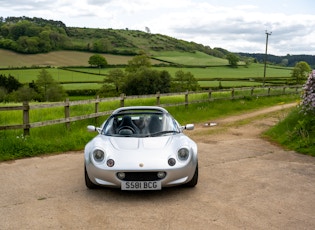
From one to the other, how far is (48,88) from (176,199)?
6578 cm

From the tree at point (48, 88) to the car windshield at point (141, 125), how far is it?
206ft

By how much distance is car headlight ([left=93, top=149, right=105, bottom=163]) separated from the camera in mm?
5824

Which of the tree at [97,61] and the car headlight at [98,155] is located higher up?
the tree at [97,61]

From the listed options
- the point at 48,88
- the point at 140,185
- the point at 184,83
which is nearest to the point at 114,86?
the point at 48,88

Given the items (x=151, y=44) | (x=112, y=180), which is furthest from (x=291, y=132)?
(x=151, y=44)

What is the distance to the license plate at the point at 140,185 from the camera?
550 centimetres

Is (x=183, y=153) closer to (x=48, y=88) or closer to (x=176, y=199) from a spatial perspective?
(x=176, y=199)

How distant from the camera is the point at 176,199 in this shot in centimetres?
559

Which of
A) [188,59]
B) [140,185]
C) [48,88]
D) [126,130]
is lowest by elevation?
[48,88]

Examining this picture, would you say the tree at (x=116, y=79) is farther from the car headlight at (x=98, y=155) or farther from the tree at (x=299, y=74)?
the car headlight at (x=98, y=155)

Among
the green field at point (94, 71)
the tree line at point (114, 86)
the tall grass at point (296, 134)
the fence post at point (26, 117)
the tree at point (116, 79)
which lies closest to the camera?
the tall grass at point (296, 134)

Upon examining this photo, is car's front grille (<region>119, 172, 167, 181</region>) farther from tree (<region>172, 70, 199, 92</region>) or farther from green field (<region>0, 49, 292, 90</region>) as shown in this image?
tree (<region>172, 70, 199, 92</region>)

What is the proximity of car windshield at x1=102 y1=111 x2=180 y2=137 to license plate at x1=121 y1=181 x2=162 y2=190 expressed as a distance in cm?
125

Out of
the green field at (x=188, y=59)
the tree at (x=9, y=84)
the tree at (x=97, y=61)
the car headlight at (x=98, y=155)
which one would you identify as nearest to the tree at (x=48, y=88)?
the tree at (x=9, y=84)
